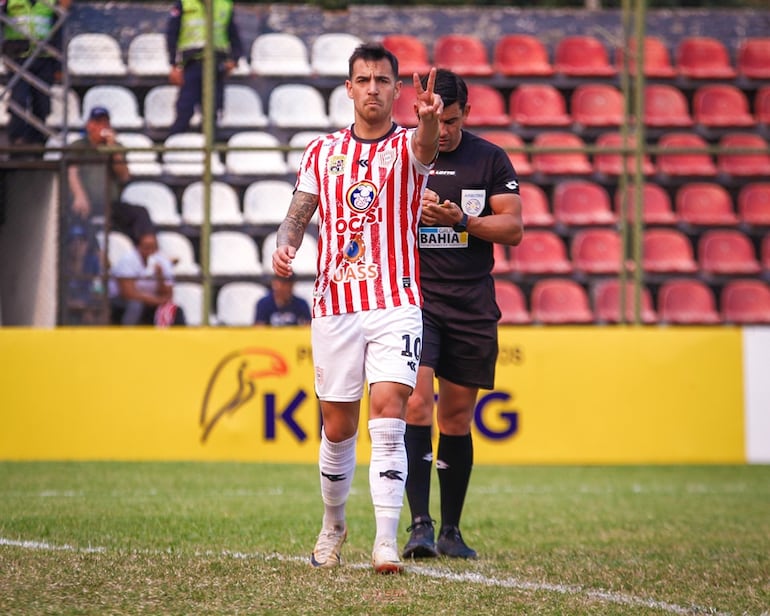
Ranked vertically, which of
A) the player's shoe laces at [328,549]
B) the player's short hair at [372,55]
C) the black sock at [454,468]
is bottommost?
the player's shoe laces at [328,549]

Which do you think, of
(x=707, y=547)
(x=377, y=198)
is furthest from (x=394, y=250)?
(x=707, y=547)

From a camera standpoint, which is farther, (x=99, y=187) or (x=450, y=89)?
(x=99, y=187)

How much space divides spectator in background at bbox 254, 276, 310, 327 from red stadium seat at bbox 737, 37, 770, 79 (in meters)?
7.71

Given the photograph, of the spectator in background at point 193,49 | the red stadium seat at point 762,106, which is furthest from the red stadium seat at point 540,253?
the spectator in background at point 193,49

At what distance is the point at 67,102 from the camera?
11.1 meters

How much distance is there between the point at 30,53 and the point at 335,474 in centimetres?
728

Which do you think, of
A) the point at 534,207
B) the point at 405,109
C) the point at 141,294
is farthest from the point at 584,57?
the point at 141,294

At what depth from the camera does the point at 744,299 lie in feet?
45.3

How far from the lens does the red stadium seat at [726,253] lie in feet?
45.8

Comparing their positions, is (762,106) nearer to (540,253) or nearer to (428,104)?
(540,253)

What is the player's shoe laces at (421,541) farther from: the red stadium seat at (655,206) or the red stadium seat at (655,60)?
the red stadium seat at (655,60)

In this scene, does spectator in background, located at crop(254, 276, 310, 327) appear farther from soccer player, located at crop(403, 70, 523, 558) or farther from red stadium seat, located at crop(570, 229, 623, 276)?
soccer player, located at crop(403, 70, 523, 558)

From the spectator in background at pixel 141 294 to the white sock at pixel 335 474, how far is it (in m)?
6.10

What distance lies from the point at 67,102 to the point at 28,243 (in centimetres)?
132
